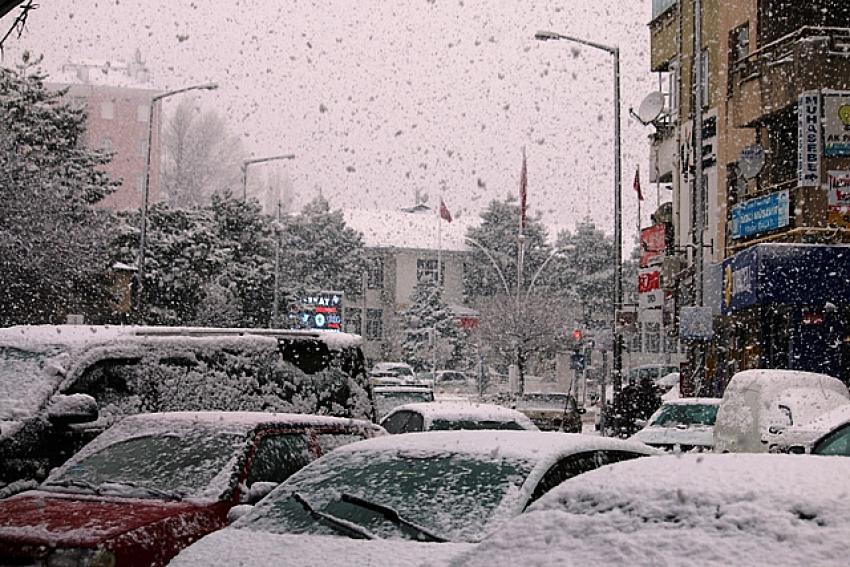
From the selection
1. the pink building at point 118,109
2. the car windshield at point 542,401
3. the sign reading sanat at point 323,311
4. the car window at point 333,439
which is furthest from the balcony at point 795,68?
the pink building at point 118,109

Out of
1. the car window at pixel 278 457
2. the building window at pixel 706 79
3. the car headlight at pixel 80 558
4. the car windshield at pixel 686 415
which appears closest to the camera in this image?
the car headlight at pixel 80 558

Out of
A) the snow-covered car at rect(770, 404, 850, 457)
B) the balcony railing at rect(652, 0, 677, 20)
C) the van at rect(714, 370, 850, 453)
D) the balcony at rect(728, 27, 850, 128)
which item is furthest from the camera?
the balcony railing at rect(652, 0, 677, 20)

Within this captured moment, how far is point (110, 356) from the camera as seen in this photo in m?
10.3

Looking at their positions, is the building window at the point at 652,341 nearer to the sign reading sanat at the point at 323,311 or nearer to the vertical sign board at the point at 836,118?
the sign reading sanat at the point at 323,311

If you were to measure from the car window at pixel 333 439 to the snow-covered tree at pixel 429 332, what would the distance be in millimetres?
69869

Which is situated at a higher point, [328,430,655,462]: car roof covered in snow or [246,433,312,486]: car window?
[328,430,655,462]: car roof covered in snow

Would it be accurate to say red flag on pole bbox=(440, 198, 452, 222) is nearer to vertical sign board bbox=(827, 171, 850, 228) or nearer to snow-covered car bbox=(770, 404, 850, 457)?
vertical sign board bbox=(827, 171, 850, 228)

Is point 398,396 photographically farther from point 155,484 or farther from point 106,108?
point 106,108

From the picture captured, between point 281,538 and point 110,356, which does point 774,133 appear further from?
point 281,538

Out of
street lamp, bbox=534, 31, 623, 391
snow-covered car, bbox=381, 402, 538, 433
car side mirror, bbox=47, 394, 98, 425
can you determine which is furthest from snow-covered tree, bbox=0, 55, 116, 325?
car side mirror, bbox=47, 394, 98, 425

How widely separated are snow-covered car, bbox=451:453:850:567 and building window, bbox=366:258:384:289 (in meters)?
82.4

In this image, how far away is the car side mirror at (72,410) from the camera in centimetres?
935

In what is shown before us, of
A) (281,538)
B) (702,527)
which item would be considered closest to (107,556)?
(281,538)

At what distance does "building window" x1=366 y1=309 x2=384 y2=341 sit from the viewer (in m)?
85.8
